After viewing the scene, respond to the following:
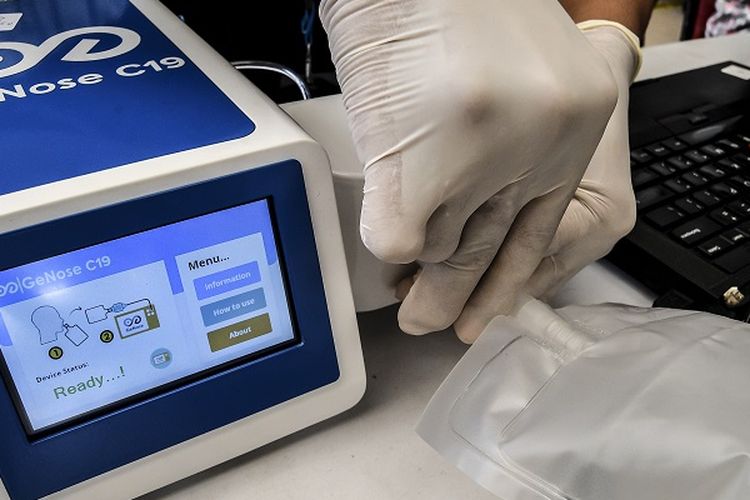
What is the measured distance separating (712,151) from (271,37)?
57 cm

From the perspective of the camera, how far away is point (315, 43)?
3.11 feet

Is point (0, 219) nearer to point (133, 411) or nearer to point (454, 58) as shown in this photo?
point (133, 411)

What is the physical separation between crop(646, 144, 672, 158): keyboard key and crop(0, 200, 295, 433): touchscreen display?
1.48ft

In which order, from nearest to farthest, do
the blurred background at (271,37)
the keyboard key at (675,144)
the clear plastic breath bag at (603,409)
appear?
the clear plastic breath bag at (603,409)
the keyboard key at (675,144)
the blurred background at (271,37)

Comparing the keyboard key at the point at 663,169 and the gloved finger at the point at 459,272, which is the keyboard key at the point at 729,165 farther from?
the gloved finger at the point at 459,272

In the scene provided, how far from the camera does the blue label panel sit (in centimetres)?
38

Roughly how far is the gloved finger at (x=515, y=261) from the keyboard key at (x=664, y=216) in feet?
0.60

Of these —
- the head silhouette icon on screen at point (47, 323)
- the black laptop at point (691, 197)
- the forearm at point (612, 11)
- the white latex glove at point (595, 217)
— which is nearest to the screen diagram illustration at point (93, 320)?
the head silhouette icon on screen at point (47, 323)

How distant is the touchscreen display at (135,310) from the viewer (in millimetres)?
376

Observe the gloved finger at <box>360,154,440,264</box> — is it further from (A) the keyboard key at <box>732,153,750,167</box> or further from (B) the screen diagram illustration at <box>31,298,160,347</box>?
(A) the keyboard key at <box>732,153,750,167</box>

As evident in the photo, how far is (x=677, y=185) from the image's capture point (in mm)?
642

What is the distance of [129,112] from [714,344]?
40 centimetres

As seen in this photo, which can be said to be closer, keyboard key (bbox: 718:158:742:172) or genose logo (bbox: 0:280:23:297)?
genose logo (bbox: 0:280:23:297)

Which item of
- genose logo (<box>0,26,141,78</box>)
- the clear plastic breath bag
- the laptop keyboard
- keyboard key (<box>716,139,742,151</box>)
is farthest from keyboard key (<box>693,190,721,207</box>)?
genose logo (<box>0,26,141,78</box>)
